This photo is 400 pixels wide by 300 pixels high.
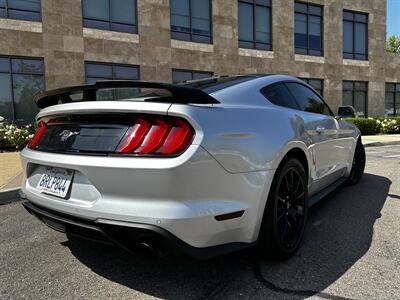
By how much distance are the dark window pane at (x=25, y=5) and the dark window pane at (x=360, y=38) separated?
60.7 feet

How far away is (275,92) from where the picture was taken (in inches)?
132

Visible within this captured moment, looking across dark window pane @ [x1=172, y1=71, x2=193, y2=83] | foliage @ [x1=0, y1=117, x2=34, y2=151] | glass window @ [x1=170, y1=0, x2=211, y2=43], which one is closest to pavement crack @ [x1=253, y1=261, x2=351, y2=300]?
foliage @ [x1=0, y1=117, x2=34, y2=151]

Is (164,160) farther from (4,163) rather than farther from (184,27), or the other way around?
(184,27)

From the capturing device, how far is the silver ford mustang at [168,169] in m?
2.18

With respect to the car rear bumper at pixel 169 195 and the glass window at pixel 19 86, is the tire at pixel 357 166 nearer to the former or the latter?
the car rear bumper at pixel 169 195

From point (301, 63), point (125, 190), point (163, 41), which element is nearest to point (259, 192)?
point (125, 190)

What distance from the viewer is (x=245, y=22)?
1881cm

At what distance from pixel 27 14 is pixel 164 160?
554 inches

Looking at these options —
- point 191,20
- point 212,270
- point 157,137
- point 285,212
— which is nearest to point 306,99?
point 285,212

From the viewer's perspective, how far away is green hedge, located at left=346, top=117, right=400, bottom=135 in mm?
18031

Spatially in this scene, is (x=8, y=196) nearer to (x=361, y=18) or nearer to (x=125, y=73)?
(x=125, y=73)

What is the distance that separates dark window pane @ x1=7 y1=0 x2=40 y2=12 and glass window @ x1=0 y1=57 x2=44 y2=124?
1.88 meters

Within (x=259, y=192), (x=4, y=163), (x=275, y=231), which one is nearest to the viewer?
(x=259, y=192)

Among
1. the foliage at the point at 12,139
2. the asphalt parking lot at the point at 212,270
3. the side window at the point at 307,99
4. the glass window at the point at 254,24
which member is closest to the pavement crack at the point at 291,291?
the asphalt parking lot at the point at 212,270
